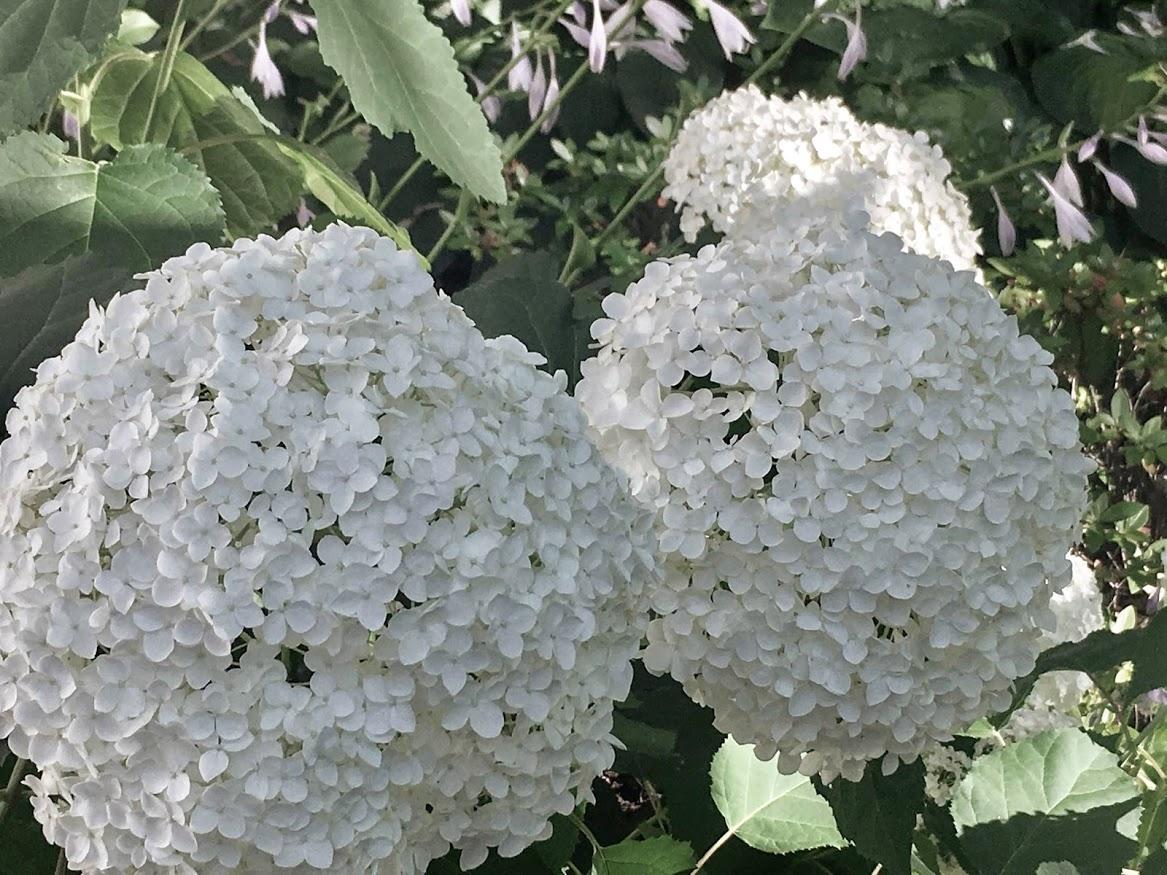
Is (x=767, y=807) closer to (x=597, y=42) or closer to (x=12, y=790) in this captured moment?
(x=12, y=790)

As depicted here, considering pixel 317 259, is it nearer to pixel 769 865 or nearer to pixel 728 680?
pixel 728 680

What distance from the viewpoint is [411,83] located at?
66cm

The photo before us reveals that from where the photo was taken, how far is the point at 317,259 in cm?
53

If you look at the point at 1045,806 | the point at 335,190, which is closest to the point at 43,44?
the point at 335,190

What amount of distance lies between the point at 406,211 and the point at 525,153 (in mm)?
231

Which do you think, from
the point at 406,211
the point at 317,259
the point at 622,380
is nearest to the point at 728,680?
the point at 622,380

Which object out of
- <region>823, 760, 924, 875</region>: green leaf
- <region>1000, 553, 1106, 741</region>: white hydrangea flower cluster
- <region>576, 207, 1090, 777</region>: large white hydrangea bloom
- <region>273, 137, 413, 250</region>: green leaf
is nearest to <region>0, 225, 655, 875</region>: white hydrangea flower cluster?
<region>576, 207, 1090, 777</region>: large white hydrangea bloom

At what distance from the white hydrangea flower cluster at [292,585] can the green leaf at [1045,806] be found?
1.45 feet

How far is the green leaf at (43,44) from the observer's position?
615 millimetres

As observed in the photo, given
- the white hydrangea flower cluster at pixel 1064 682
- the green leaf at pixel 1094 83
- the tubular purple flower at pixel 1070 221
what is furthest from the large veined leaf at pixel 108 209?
the green leaf at pixel 1094 83

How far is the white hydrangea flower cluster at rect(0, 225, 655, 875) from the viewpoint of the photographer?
45cm

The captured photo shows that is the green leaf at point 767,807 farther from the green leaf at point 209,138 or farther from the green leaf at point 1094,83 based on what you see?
the green leaf at point 1094,83

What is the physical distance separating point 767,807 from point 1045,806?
0.71ft

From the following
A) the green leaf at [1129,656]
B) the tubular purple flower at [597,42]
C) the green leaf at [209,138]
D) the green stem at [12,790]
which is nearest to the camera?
the green stem at [12,790]
